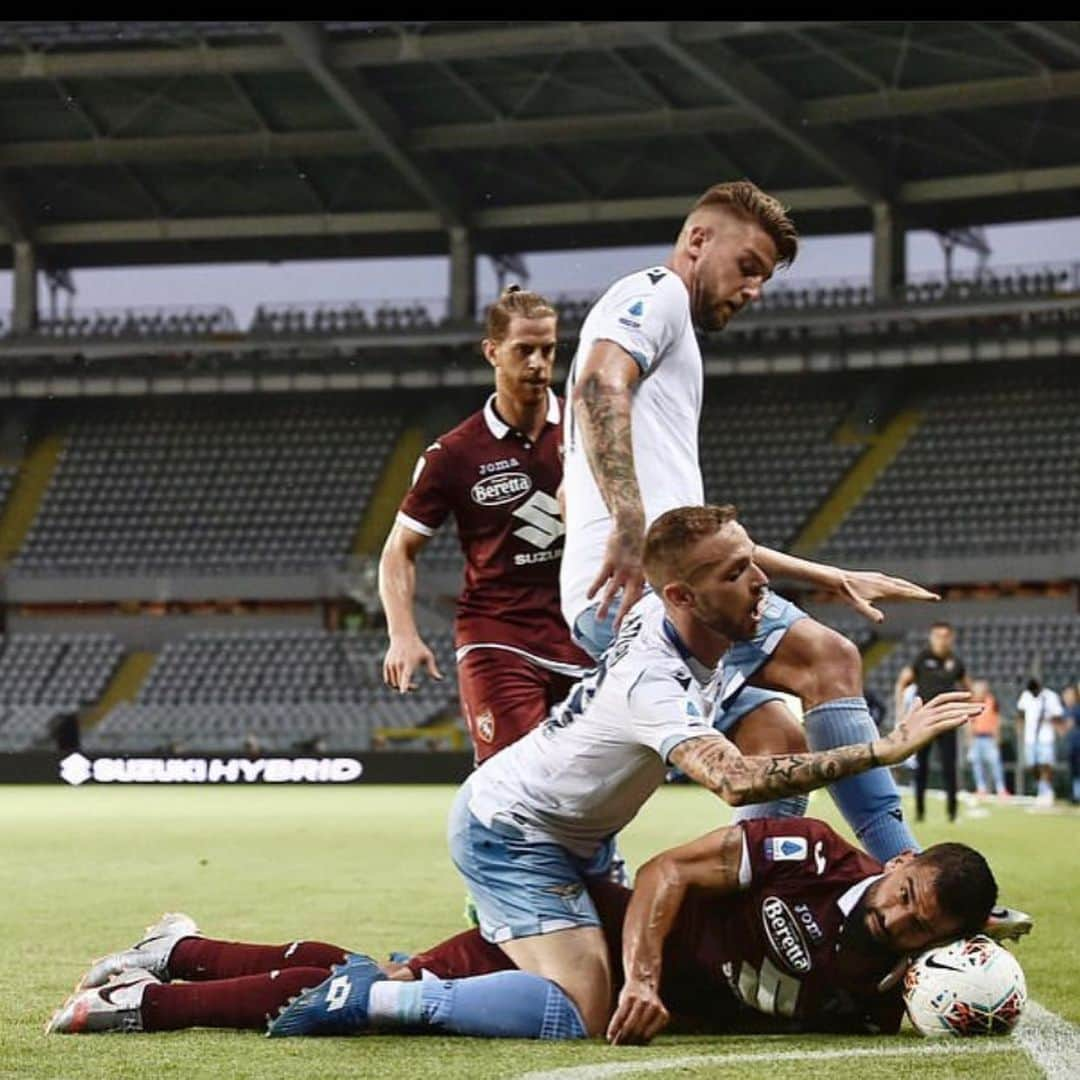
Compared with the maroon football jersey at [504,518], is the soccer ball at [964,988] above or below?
below

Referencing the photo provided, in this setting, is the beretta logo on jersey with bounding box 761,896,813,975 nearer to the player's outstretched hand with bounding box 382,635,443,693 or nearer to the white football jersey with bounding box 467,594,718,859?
the white football jersey with bounding box 467,594,718,859

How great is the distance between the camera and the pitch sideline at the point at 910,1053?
14.4 feet

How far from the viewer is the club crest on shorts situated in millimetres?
6656

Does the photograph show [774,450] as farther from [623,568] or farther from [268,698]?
[623,568]

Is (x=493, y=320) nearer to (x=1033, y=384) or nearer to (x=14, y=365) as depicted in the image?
(x=1033, y=384)

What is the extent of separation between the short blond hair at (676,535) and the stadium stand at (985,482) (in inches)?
1246

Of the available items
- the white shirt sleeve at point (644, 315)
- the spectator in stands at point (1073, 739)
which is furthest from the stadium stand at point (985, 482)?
the white shirt sleeve at point (644, 315)

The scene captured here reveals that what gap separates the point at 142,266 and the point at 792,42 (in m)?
18.2

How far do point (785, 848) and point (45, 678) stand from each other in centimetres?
3449

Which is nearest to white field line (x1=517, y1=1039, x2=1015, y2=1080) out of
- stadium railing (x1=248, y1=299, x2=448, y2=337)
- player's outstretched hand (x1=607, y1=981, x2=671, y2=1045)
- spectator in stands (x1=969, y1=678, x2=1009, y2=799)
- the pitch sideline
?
the pitch sideline

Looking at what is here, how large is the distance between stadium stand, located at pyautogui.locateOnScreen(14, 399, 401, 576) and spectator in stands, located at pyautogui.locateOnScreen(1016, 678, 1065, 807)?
63.7 ft

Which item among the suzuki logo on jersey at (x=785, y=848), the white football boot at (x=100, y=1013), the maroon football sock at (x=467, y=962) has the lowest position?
the white football boot at (x=100, y=1013)

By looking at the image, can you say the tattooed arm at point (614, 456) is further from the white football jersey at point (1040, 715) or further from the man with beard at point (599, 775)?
the white football jersey at point (1040, 715)

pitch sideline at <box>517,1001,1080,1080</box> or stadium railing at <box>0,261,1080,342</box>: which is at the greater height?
stadium railing at <box>0,261,1080,342</box>
